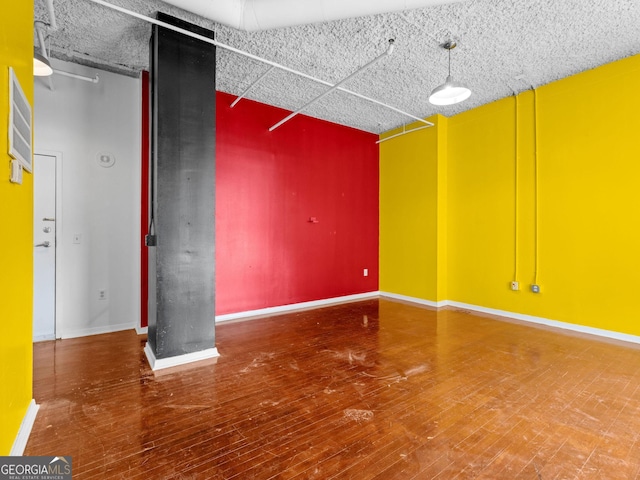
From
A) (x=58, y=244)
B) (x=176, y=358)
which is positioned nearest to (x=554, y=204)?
(x=176, y=358)

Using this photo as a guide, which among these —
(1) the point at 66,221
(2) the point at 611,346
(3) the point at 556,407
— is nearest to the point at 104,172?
(1) the point at 66,221

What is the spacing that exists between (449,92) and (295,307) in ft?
13.3

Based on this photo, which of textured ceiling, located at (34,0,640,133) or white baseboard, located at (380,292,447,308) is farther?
white baseboard, located at (380,292,447,308)

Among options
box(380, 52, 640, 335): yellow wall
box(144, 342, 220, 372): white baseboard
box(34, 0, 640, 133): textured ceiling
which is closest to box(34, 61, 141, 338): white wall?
box(34, 0, 640, 133): textured ceiling

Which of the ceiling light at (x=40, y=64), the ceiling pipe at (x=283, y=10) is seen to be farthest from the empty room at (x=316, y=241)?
the ceiling light at (x=40, y=64)

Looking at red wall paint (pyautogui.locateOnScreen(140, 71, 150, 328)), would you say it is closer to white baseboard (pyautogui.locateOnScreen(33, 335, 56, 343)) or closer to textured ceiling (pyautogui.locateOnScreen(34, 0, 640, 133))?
textured ceiling (pyautogui.locateOnScreen(34, 0, 640, 133))

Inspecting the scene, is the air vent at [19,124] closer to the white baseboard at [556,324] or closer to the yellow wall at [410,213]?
the yellow wall at [410,213]

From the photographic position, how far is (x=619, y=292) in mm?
3984

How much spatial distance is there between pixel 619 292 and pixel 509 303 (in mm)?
1377

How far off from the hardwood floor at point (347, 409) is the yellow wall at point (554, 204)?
34.7 inches

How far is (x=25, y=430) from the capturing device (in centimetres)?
201

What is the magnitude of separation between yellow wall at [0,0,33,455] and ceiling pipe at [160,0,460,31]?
1371 mm

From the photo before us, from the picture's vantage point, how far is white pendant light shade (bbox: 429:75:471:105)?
11.0 feet

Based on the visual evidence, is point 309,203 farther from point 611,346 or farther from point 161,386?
point 611,346
